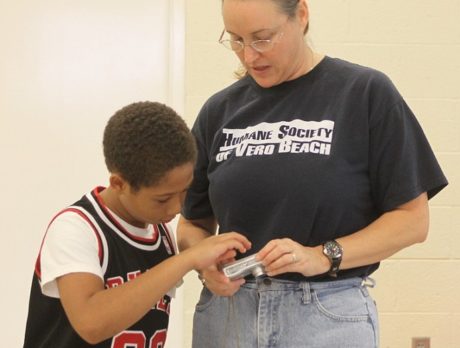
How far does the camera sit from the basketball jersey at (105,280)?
1.17 m

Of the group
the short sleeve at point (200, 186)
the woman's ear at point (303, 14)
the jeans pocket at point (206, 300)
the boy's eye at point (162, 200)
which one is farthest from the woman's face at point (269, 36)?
the jeans pocket at point (206, 300)

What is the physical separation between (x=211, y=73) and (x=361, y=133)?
123cm

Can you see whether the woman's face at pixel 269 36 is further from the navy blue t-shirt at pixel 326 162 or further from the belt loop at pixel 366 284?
the belt loop at pixel 366 284

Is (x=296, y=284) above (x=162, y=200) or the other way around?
the other way around

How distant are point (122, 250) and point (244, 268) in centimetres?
20

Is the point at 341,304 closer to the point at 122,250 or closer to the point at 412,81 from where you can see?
the point at 122,250

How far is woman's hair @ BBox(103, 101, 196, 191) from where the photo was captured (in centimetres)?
116

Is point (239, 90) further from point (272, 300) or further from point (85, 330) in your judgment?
point (85, 330)

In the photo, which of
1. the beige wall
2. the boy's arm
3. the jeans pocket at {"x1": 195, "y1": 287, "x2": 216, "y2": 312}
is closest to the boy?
the boy's arm

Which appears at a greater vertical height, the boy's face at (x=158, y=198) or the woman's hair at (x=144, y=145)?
the woman's hair at (x=144, y=145)

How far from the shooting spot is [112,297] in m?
Answer: 1.10

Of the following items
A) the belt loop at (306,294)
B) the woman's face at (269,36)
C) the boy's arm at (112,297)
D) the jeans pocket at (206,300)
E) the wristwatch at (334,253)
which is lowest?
the jeans pocket at (206,300)

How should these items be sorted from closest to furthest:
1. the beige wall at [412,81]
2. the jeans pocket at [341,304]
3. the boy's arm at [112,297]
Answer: the boy's arm at [112,297] → the jeans pocket at [341,304] → the beige wall at [412,81]

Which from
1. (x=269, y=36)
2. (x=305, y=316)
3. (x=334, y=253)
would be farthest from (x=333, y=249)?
(x=269, y=36)
